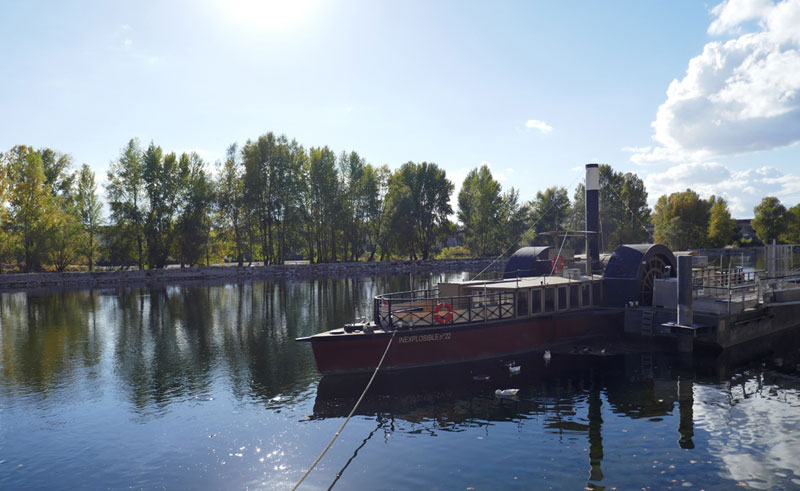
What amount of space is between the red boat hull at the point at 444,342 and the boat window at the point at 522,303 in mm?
676

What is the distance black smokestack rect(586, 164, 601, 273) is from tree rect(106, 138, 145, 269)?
Answer: 94.2 m

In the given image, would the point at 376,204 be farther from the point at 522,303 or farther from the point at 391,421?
the point at 391,421

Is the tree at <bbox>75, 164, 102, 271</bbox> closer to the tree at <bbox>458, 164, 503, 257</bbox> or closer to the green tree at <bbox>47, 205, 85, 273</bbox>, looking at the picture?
the green tree at <bbox>47, 205, 85, 273</bbox>

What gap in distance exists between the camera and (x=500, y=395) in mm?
23547

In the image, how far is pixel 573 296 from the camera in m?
34.8

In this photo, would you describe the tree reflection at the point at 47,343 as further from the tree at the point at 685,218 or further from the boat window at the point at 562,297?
the tree at the point at 685,218

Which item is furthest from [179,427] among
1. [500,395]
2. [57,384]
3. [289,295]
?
[289,295]

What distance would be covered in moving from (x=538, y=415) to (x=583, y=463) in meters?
4.65

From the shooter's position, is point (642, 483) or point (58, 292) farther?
point (58, 292)

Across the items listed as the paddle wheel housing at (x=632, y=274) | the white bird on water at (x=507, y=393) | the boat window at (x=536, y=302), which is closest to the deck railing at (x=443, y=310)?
the boat window at (x=536, y=302)

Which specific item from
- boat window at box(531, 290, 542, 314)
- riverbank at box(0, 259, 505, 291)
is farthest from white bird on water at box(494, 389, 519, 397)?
riverbank at box(0, 259, 505, 291)

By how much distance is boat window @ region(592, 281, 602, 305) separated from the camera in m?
36.1

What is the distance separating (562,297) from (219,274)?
84.7 meters

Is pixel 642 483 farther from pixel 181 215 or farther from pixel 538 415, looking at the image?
pixel 181 215
